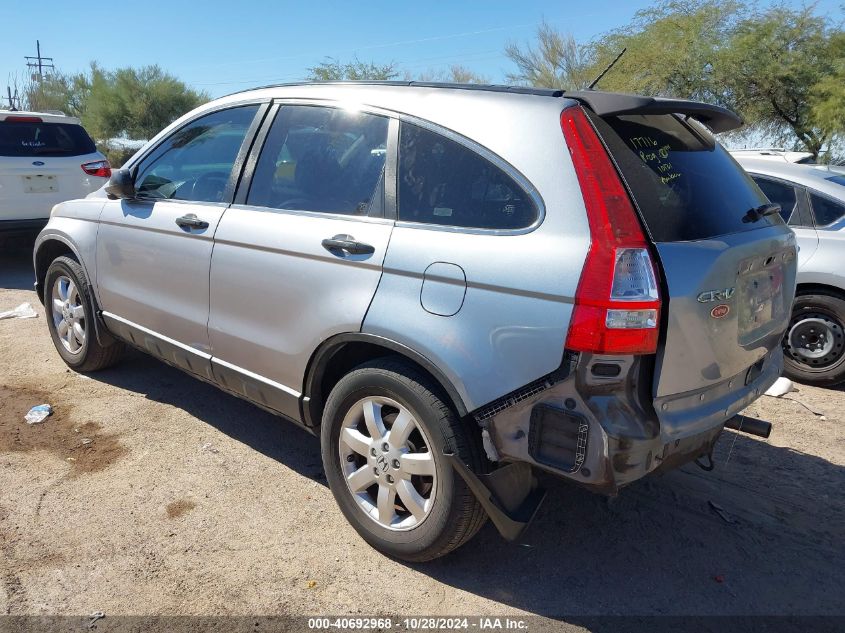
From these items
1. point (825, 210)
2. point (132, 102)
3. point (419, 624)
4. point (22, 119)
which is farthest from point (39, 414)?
point (132, 102)

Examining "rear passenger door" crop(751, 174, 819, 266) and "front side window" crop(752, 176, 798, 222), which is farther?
"front side window" crop(752, 176, 798, 222)

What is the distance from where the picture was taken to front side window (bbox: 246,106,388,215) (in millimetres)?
3010

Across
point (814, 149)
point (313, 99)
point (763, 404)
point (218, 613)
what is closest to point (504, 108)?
point (313, 99)

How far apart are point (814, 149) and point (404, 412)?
21.1 metres

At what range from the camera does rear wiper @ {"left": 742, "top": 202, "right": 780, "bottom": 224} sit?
2.83 metres

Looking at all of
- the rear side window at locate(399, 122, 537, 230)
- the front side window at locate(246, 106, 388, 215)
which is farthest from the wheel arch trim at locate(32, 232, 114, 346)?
the rear side window at locate(399, 122, 537, 230)

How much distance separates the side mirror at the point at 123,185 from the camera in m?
4.08

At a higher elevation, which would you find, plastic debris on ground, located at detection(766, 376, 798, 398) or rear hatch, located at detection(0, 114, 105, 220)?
rear hatch, located at detection(0, 114, 105, 220)

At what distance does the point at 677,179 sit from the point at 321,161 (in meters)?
1.60

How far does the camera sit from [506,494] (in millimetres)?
2621

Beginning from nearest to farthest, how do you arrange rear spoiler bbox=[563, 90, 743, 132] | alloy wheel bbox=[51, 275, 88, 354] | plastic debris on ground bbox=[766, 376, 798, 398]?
rear spoiler bbox=[563, 90, 743, 132], alloy wheel bbox=[51, 275, 88, 354], plastic debris on ground bbox=[766, 376, 798, 398]

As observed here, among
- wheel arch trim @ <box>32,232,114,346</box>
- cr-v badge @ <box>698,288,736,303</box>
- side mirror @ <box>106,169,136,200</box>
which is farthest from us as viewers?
wheel arch trim @ <box>32,232,114,346</box>

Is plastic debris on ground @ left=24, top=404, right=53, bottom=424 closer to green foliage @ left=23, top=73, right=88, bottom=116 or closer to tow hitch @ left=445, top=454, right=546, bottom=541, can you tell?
tow hitch @ left=445, top=454, right=546, bottom=541

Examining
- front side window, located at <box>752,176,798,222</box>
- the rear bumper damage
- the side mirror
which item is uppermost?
front side window, located at <box>752,176,798,222</box>
